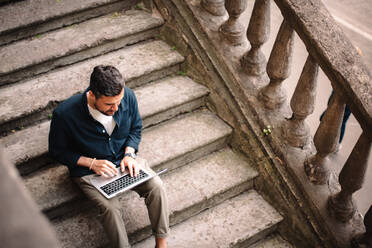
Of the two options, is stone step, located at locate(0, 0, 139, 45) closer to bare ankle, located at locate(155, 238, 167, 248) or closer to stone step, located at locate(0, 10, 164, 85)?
stone step, located at locate(0, 10, 164, 85)

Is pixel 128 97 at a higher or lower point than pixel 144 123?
higher

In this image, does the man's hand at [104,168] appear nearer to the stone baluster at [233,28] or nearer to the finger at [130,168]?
the finger at [130,168]

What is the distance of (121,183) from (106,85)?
2.33ft

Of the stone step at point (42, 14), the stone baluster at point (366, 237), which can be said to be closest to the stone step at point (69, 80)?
the stone step at point (42, 14)

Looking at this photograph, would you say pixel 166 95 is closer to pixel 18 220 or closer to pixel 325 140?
pixel 325 140

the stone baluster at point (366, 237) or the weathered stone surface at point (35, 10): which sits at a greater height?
the weathered stone surface at point (35, 10)

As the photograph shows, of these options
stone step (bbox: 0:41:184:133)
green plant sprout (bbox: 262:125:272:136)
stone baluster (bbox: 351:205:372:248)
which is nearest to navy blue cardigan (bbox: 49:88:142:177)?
stone step (bbox: 0:41:184:133)

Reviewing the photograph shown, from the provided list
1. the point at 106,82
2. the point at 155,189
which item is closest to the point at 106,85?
the point at 106,82

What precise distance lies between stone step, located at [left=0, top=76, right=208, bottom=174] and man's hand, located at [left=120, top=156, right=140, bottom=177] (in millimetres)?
666

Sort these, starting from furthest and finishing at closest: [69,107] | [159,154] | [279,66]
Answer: [159,154] < [279,66] < [69,107]

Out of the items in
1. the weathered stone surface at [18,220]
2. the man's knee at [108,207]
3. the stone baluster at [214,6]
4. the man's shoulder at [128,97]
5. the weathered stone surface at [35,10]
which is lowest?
the man's knee at [108,207]

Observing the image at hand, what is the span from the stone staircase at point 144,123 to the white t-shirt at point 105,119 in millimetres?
528

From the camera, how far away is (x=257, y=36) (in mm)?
2977

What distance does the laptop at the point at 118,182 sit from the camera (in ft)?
8.31
